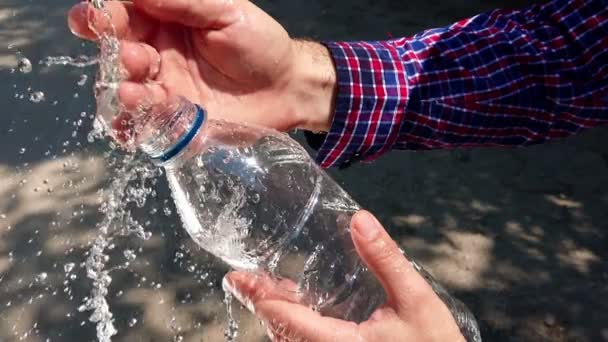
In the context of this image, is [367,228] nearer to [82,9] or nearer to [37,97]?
[82,9]

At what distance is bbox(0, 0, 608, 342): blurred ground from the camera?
2232mm

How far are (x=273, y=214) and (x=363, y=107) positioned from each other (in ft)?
1.03

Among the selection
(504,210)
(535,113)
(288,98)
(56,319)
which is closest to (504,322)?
(504,210)

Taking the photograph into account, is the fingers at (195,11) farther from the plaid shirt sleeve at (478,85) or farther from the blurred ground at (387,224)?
the blurred ground at (387,224)

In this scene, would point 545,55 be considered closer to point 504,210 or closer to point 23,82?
point 504,210

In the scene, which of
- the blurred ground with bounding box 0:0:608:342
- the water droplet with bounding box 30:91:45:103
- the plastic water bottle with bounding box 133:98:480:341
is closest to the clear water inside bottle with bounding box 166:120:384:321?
the plastic water bottle with bounding box 133:98:480:341

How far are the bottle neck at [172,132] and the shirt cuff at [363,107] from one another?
425 millimetres

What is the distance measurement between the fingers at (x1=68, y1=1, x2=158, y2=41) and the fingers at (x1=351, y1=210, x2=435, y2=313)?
21.5 inches

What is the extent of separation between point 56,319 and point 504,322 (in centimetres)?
143

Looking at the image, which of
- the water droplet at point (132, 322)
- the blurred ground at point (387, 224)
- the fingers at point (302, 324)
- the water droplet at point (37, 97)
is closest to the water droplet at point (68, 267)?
the blurred ground at point (387, 224)

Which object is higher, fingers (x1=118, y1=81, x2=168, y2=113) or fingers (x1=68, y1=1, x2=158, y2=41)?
fingers (x1=68, y1=1, x2=158, y2=41)

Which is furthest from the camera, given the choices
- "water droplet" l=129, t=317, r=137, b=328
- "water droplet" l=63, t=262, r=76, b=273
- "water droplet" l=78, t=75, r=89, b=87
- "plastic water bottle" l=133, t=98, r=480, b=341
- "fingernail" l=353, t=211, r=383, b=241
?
"water droplet" l=78, t=75, r=89, b=87

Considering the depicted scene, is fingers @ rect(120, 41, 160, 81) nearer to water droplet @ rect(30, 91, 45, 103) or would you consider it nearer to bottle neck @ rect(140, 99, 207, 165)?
bottle neck @ rect(140, 99, 207, 165)

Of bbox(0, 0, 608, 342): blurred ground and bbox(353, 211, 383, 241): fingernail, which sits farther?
bbox(0, 0, 608, 342): blurred ground
